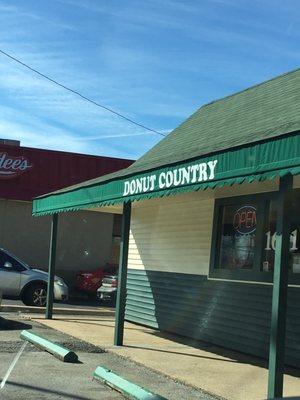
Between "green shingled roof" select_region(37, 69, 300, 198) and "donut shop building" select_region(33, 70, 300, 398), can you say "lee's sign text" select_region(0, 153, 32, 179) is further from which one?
"green shingled roof" select_region(37, 69, 300, 198)

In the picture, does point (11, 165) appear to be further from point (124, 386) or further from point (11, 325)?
point (124, 386)

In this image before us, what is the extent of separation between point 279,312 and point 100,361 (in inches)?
133

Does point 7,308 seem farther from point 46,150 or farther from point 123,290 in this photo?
point 46,150

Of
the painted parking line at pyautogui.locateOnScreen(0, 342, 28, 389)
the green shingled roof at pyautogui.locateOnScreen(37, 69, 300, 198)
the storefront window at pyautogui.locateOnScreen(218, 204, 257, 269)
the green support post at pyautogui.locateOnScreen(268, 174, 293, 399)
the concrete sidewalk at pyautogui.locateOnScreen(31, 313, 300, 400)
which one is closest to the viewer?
the green support post at pyautogui.locateOnScreen(268, 174, 293, 399)

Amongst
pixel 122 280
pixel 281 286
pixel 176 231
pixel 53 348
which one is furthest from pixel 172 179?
pixel 176 231

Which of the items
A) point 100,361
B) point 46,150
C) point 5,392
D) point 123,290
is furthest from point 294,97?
point 46,150

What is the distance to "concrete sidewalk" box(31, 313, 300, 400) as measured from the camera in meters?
7.70

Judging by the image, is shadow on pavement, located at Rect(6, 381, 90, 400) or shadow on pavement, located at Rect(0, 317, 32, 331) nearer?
shadow on pavement, located at Rect(6, 381, 90, 400)

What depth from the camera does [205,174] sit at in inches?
299

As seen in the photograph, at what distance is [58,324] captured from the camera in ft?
44.0

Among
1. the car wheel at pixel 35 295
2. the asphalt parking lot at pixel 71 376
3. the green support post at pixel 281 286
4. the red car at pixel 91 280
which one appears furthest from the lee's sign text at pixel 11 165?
the green support post at pixel 281 286

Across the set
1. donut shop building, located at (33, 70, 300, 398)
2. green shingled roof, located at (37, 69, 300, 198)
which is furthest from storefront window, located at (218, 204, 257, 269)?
green shingled roof, located at (37, 69, 300, 198)

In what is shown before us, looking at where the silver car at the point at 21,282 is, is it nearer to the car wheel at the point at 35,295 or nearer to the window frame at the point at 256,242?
the car wheel at the point at 35,295

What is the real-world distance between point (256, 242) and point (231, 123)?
8.05ft
